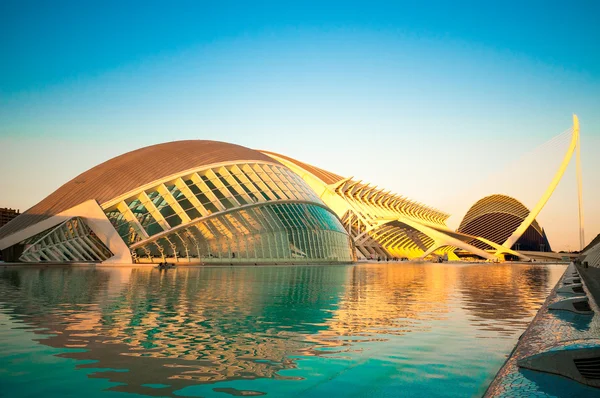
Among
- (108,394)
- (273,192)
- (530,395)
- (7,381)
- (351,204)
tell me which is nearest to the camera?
(530,395)

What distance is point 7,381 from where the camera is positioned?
16.9ft

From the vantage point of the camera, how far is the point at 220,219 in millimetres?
41000

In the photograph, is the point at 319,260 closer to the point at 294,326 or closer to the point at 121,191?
the point at 121,191

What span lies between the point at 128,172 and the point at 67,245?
816cm

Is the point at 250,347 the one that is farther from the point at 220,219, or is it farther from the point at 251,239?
the point at 251,239

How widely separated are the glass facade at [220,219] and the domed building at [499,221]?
101 m

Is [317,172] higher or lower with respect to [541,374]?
higher

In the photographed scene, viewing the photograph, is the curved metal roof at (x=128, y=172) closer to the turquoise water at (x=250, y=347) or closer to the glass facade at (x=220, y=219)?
the glass facade at (x=220, y=219)

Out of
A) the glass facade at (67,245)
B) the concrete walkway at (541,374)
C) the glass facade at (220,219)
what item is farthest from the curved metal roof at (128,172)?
the concrete walkway at (541,374)

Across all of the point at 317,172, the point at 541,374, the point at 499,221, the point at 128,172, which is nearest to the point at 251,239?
the point at 128,172

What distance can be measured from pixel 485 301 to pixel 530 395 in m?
10.9

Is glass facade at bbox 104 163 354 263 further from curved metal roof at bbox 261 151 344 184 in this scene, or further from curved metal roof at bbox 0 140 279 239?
curved metal roof at bbox 261 151 344 184

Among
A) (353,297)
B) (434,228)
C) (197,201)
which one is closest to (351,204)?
(434,228)

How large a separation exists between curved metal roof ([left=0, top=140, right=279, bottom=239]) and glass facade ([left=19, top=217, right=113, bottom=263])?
136 centimetres
